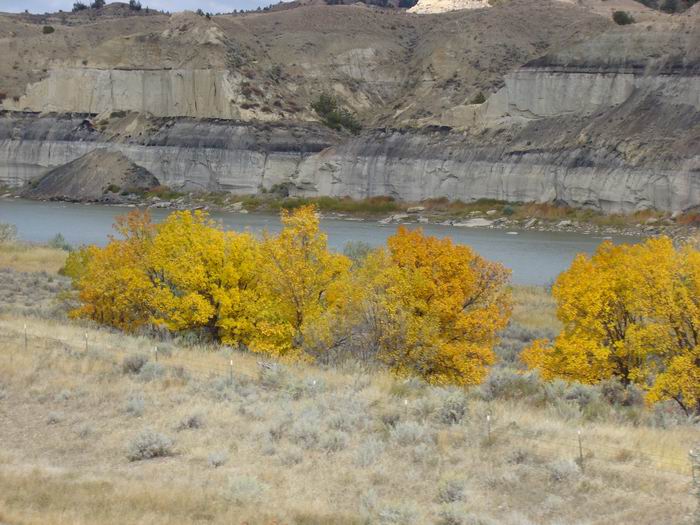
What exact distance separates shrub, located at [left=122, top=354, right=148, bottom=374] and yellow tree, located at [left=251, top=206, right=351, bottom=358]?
4151mm

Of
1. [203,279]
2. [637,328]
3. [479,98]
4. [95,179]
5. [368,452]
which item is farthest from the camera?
[95,179]

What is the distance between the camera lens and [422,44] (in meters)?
106

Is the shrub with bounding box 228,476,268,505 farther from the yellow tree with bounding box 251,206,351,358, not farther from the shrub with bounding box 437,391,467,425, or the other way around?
the yellow tree with bounding box 251,206,351,358

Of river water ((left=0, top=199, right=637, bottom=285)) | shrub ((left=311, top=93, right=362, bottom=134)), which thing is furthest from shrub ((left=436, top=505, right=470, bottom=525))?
shrub ((left=311, top=93, right=362, bottom=134))

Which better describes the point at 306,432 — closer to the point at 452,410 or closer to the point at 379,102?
the point at 452,410

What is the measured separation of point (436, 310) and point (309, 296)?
10.1 ft

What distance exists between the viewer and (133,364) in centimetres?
1482

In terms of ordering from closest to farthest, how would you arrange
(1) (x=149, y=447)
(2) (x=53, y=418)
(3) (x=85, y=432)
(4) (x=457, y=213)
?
(1) (x=149, y=447), (3) (x=85, y=432), (2) (x=53, y=418), (4) (x=457, y=213)

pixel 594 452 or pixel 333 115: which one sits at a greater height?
pixel 333 115

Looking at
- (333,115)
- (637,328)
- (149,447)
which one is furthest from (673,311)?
(333,115)

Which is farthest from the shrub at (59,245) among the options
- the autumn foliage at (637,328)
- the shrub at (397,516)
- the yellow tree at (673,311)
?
the shrub at (397,516)

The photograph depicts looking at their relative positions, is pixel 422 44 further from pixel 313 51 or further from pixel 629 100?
pixel 629 100

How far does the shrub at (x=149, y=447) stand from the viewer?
1078 cm

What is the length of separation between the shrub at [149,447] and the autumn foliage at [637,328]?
27.5 ft
